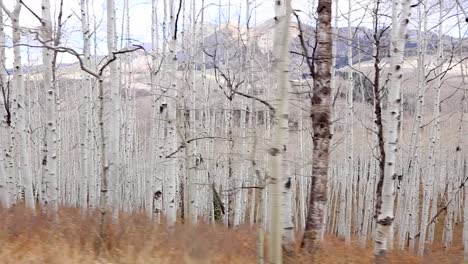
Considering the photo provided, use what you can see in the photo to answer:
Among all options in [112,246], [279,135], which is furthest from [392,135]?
[112,246]

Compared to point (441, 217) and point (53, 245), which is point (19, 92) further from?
point (441, 217)

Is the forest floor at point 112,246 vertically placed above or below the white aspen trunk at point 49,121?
below

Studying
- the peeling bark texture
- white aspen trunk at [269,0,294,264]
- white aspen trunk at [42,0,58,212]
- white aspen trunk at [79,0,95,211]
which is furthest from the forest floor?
white aspen trunk at [79,0,95,211]

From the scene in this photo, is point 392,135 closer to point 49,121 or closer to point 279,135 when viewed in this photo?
point 279,135

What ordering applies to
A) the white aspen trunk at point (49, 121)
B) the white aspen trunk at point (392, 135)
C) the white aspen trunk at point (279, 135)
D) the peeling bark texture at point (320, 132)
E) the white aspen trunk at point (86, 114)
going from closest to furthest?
1. the white aspen trunk at point (279, 135)
2. the white aspen trunk at point (392, 135)
3. the peeling bark texture at point (320, 132)
4. the white aspen trunk at point (49, 121)
5. the white aspen trunk at point (86, 114)

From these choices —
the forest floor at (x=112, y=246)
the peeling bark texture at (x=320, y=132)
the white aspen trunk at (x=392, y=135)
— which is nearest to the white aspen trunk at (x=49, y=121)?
the forest floor at (x=112, y=246)

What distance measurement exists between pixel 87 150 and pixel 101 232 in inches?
473

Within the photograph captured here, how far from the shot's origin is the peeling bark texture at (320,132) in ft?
24.0

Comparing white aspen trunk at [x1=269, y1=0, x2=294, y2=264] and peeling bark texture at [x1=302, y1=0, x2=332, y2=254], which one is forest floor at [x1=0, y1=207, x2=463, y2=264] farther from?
white aspen trunk at [x1=269, y1=0, x2=294, y2=264]

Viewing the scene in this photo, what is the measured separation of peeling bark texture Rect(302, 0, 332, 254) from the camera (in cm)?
733

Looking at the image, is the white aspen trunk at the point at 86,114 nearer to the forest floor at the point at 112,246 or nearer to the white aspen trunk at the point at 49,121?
→ the white aspen trunk at the point at 49,121

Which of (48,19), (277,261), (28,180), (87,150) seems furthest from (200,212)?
(277,261)

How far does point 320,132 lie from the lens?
7324 millimetres

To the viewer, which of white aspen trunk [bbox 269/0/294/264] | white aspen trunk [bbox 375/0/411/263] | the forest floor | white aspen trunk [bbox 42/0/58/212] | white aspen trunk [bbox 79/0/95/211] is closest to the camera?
white aspen trunk [bbox 269/0/294/264]
